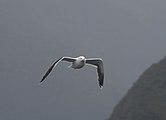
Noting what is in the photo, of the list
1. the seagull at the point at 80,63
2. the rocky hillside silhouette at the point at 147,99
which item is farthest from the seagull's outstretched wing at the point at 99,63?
the rocky hillside silhouette at the point at 147,99

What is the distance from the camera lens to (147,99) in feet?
Answer: 415

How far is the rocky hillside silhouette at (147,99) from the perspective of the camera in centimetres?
11694

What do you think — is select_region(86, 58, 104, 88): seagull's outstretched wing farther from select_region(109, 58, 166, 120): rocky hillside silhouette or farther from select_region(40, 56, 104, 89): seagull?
select_region(109, 58, 166, 120): rocky hillside silhouette

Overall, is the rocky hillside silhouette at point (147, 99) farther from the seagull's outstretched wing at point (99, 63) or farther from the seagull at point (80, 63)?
the seagull at point (80, 63)

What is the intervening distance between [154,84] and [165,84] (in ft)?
16.9

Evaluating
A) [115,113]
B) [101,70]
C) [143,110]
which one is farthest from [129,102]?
[101,70]

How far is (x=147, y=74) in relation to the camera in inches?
5630

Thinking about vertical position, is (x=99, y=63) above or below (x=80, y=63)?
below

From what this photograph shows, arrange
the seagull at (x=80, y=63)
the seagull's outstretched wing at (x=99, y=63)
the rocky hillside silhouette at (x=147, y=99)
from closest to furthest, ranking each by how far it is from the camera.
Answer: the seagull at (x=80, y=63)
the seagull's outstretched wing at (x=99, y=63)
the rocky hillside silhouette at (x=147, y=99)

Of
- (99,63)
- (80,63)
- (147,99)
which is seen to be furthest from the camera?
(147,99)

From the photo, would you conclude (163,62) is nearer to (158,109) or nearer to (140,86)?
(140,86)

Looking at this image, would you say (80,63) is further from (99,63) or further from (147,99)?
(147,99)

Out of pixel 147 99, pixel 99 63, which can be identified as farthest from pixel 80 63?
pixel 147 99

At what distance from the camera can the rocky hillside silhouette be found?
117 metres
